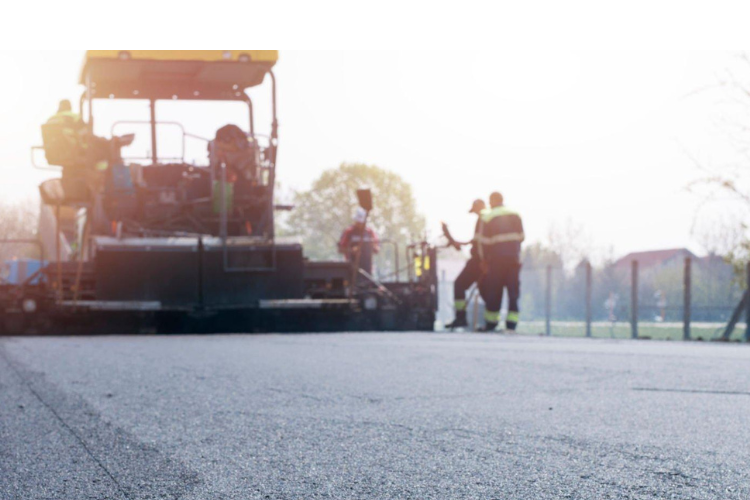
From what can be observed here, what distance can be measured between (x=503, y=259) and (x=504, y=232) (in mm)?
338

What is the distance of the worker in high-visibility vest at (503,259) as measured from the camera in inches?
488

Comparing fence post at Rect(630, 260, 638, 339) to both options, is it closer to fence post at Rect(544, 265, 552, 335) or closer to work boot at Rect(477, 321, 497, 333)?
fence post at Rect(544, 265, 552, 335)

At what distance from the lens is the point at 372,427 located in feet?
13.7

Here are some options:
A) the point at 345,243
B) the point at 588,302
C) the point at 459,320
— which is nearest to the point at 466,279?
the point at 459,320

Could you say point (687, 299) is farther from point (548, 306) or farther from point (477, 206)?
point (548, 306)

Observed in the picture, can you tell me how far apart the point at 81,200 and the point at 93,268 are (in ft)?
2.66

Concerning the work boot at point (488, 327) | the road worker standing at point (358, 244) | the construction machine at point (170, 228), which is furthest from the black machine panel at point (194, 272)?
the work boot at point (488, 327)

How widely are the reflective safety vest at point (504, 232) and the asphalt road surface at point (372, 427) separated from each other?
4.83 meters

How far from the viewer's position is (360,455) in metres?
3.52

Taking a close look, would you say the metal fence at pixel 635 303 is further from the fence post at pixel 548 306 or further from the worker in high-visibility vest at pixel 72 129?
the worker in high-visibility vest at pixel 72 129

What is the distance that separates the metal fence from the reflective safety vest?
267 cm

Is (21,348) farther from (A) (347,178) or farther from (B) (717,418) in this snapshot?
(A) (347,178)

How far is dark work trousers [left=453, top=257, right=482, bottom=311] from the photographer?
1351cm

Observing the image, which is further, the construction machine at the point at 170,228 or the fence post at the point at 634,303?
the fence post at the point at 634,303
